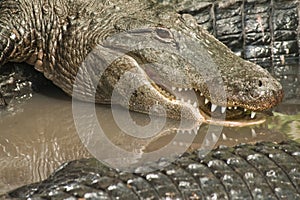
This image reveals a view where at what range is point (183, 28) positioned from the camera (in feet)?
15.5

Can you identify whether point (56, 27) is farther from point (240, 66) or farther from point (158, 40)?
point (240, 66)

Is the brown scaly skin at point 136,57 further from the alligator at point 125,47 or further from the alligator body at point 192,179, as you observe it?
the alligator body at point 192,179

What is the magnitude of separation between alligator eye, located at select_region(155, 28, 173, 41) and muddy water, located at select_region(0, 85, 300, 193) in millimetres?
548

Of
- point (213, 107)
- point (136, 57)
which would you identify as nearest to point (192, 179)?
point (213, 107)

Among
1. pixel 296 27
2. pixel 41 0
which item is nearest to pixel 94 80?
pixel 41 0

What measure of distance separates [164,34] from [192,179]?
243 centimetres

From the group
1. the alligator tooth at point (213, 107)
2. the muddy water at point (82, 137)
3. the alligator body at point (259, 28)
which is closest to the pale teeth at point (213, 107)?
the alligator tooth at point (213, 107)

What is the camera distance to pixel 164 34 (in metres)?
4.65

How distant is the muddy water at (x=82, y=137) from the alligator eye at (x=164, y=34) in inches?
21.6

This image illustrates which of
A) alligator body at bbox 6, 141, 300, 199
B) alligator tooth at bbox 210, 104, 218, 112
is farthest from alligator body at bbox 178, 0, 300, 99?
alligator body at bbox 6, 141, 300, 199

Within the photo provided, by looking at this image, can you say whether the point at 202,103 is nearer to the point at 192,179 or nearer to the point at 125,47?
the point at 125,47

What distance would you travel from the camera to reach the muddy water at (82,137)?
4090 mm

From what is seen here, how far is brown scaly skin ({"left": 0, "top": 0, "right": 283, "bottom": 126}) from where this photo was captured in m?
4.38

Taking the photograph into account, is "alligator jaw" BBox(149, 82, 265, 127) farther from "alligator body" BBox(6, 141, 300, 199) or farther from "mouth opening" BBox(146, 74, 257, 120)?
"alligator body" BBox(6, 141, 300, 199)
